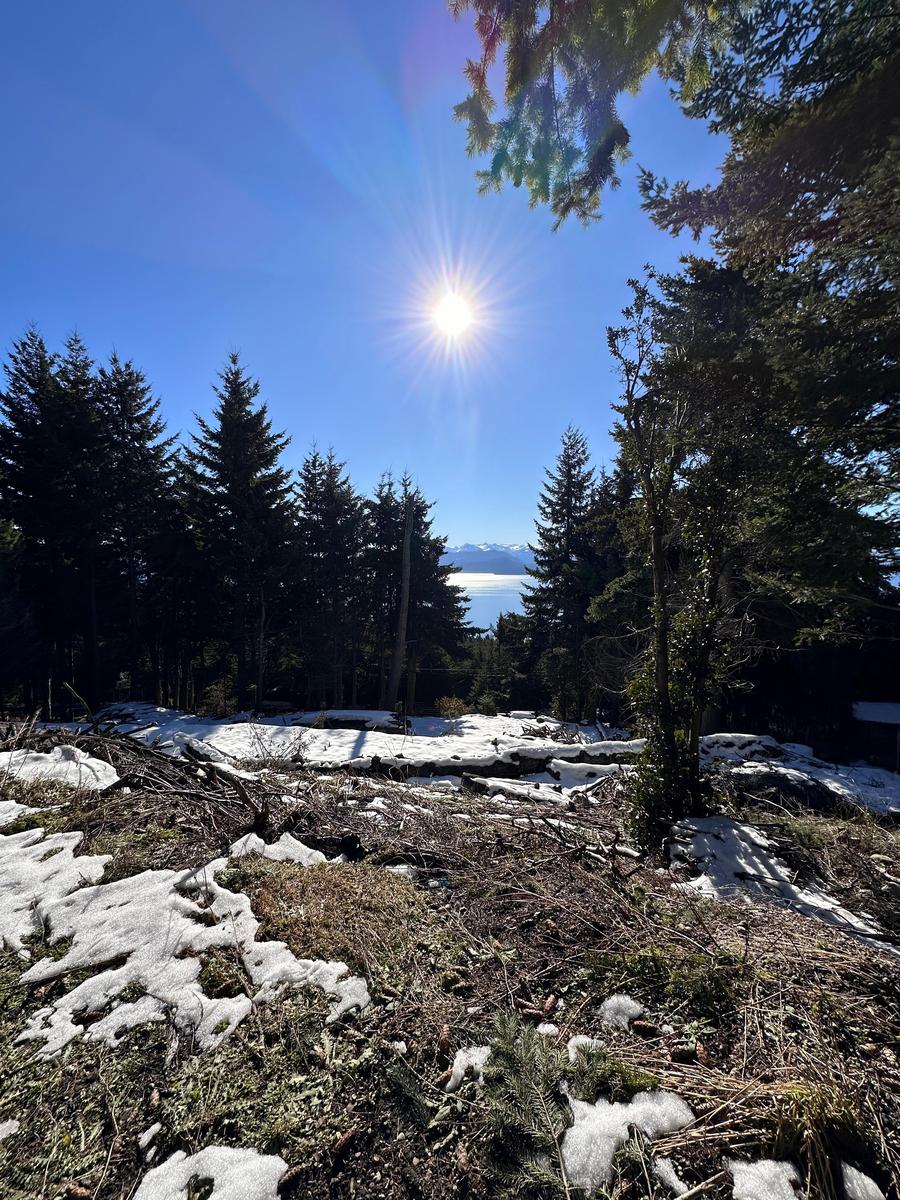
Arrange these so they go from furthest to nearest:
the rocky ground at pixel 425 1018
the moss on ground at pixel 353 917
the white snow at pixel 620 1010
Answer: the moss on ground at pixel 353 917, the white snow at pixel 620 1010, the rocky ground at pixel 425 1018

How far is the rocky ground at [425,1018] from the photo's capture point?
1342 mm

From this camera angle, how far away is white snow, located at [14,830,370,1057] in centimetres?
193

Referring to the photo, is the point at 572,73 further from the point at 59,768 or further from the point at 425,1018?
the point at 59,768

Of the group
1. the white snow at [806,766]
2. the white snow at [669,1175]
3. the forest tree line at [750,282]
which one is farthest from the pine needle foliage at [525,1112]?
the white snow at [806,766]

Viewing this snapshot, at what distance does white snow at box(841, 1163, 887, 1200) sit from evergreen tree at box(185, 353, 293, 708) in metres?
19.0

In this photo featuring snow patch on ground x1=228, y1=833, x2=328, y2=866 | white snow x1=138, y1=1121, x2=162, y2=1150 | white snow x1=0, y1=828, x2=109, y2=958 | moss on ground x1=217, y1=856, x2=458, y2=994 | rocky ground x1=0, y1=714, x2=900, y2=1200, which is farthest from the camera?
snow patch on ground x1=228, y1=833, x2=328, y2=866

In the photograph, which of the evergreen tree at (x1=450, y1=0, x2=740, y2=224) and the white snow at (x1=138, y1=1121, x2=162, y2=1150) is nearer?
the white snow at (x1=138, y1=1121, x2=162, y2=1150)

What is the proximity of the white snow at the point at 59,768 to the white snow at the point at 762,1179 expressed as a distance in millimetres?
5236

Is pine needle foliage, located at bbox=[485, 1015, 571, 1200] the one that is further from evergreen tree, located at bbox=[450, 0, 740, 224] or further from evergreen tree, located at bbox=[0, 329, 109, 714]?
evergreen tree, located at bbox=[0, 329, 109, 714]

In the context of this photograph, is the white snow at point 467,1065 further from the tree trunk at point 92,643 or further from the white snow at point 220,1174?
the tree trunk at point 92,643

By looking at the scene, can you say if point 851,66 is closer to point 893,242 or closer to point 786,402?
point 893,242

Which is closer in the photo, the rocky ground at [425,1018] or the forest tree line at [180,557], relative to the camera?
the rocky ground at [425,1018]

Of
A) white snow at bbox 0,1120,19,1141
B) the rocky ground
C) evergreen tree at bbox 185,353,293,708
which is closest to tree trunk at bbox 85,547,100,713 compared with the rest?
evergreen tree at bbox 185,353,293,708

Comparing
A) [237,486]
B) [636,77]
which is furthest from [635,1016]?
[237,486]
